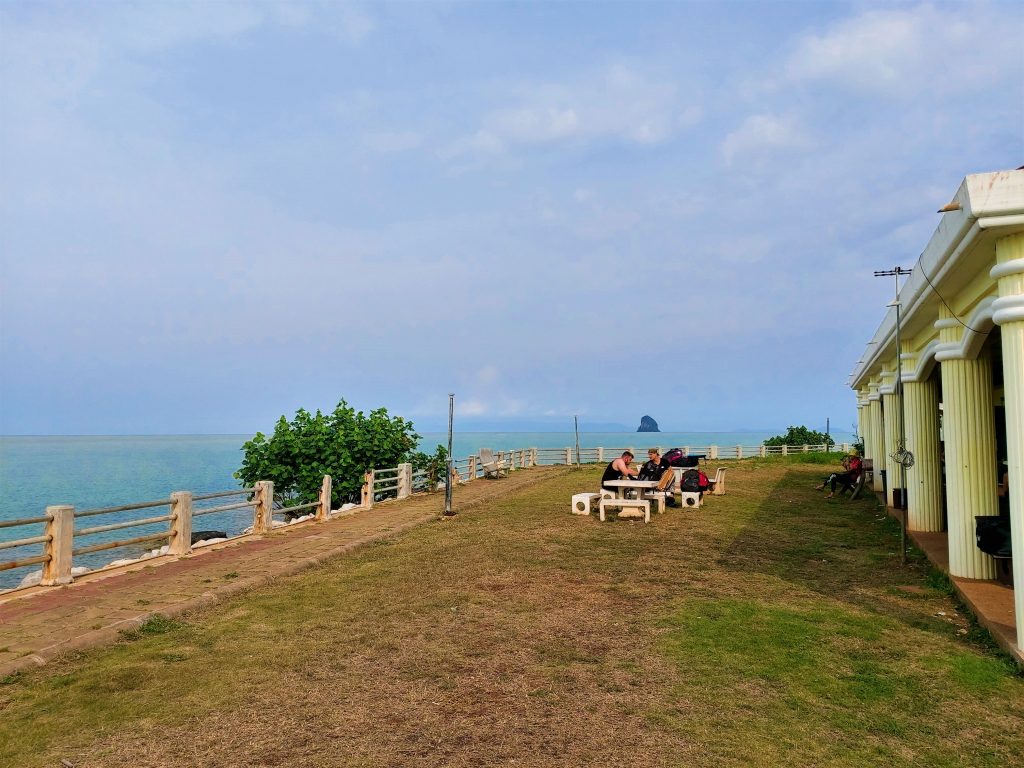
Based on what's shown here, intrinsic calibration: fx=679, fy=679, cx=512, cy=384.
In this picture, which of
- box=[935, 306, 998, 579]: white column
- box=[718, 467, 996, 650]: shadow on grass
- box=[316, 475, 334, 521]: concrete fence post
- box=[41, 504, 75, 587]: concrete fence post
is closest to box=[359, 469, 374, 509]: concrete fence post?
box=[316, 475, 334, 521]: concrete fence post

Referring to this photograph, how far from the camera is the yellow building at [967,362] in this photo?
4984mm

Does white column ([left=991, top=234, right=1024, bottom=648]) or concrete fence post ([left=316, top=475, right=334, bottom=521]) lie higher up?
white column ([left=991, top=234, right=1024, bottom=648])

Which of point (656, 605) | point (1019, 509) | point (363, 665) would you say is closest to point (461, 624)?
point (363, 665)

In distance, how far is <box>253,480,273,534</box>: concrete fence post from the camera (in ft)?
40.5

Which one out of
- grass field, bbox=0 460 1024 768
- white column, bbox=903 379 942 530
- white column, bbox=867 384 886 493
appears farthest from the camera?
white column, bbox=867 384 886 493

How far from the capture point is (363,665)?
17.1 feet

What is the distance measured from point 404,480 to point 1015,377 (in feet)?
49.1

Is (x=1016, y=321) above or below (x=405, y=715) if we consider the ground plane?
above

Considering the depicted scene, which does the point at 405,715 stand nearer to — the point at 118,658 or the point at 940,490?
the point at 118,658

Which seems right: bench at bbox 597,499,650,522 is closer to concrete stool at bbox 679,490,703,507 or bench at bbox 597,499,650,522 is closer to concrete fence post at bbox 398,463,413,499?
concrete stool at bbox 679,490,703,507

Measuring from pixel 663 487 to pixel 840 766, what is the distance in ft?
36.7

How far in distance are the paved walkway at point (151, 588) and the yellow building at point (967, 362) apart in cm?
749

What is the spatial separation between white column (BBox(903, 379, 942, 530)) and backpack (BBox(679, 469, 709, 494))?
5072mm

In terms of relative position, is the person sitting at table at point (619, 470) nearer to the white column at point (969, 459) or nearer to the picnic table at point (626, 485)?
the picnic table at point (626, 485)
